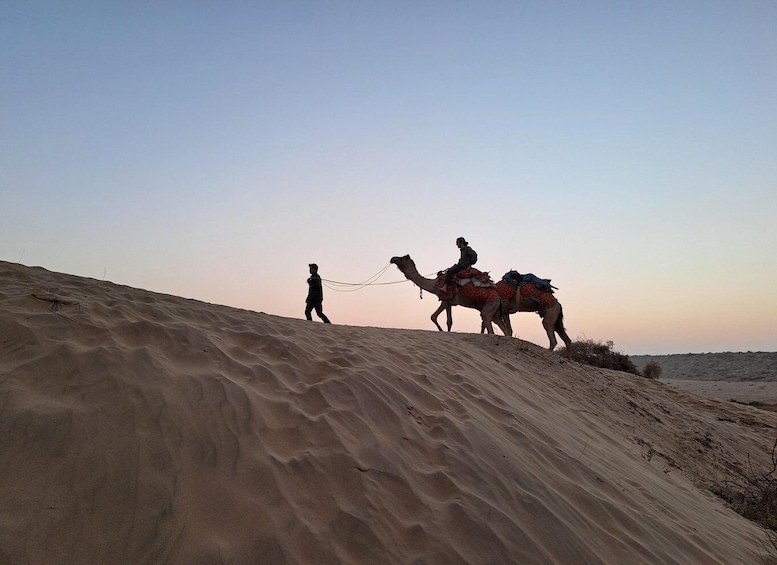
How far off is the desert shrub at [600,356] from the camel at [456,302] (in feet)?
21.1

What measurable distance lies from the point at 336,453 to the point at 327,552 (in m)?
0.85

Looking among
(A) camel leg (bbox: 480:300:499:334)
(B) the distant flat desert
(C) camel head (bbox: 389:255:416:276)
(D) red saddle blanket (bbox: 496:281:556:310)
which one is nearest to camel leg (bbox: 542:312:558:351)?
(D) red saddle blanket (bbox: 496:281:556:310)

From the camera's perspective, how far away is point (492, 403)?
5.75m

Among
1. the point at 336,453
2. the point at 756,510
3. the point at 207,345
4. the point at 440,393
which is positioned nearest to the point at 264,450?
the point at 336,453

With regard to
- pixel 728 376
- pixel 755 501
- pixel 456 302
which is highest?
pixel 456 302

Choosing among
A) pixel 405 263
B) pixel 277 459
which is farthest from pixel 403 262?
pixel 277 459

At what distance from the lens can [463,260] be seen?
43.6 ft

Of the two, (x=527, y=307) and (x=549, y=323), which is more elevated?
(x=527, y=307)

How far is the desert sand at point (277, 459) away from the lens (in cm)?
249

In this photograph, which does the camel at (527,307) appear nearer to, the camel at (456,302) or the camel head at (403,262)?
the camel at (456,302)

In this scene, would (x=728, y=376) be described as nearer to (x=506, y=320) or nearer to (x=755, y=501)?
(x=506, y=320)

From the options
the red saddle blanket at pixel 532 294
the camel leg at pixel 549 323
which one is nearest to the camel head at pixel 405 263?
the red saddle blanket at pixel 532 294

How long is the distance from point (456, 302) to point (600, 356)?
840 centimetres

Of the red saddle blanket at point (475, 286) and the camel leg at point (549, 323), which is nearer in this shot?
the camel leg at point (549, 323)
